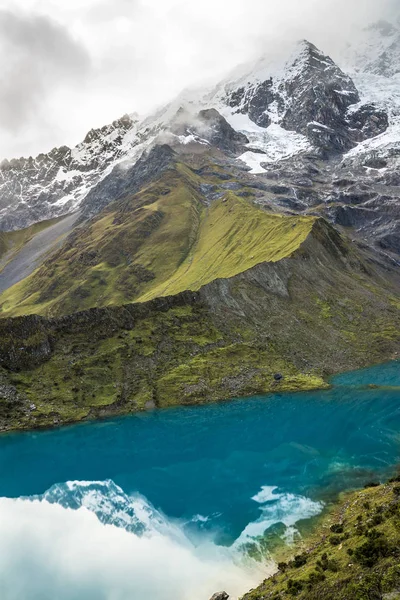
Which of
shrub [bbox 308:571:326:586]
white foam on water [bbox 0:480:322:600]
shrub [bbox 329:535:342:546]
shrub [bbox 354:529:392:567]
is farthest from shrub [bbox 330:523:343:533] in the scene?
shrub [bbox 308:571:326:586]

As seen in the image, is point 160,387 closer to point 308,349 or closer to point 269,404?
point 269,404

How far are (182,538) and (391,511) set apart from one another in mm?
21446

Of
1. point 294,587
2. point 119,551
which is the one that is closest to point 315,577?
point 294,587

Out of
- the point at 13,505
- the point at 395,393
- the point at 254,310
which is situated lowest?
the point at 395,393

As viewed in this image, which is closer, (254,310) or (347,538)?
(347,538)

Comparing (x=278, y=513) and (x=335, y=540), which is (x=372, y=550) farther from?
(x=278, y=513)

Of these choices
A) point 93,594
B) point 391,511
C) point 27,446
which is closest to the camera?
point 391,511

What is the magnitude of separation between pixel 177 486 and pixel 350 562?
33.9 metres

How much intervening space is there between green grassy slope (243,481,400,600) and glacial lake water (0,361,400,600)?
12.4 ft

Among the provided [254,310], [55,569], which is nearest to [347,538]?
[55,569]

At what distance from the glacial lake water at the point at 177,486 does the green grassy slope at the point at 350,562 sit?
379 cm

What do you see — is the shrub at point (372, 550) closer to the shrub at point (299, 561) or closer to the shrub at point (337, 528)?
the shrub at point (299, 561)

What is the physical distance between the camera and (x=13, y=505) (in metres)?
60.3

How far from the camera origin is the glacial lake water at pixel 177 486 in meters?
41.0
